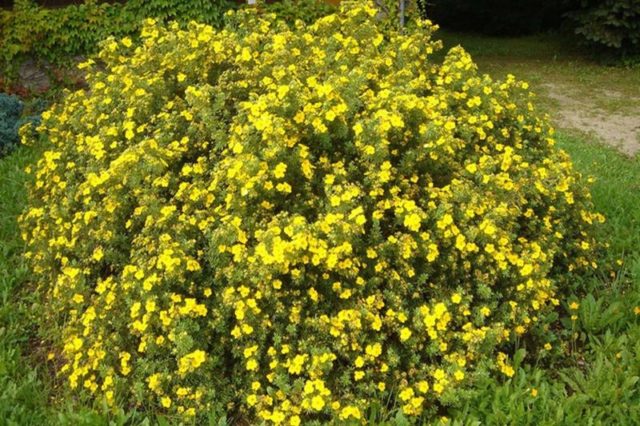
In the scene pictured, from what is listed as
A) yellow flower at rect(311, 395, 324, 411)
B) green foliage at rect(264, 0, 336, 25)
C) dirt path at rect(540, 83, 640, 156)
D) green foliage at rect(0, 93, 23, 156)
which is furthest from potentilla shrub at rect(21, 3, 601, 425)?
green foliage at rect(264, 0, 336, 25)

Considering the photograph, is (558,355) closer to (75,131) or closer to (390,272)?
(390,272)

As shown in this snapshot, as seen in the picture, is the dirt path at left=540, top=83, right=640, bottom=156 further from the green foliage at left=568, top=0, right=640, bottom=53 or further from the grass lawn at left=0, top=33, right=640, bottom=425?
the grass lawn at left=0, top=33, right=640, bottom=425

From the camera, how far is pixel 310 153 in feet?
10.2

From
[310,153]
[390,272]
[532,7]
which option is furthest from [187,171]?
[532,7]

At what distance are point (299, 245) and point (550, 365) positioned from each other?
132 centimetres

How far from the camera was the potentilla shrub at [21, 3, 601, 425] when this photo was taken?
267 centimetres

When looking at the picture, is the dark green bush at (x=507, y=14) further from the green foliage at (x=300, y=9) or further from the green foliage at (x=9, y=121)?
the green foliage at (x=9, y=121)

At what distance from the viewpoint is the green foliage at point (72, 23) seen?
22.3 feet

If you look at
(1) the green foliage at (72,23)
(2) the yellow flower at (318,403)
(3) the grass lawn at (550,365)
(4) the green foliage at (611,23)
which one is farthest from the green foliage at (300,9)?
(2) the yellow flower at (318,403)

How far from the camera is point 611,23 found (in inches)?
391

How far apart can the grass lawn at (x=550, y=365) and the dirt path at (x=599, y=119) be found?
2734 mm

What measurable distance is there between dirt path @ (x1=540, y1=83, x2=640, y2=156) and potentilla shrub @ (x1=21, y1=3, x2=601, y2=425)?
3.75 m

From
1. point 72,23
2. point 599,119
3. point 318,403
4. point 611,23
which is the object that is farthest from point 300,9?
point 318,403

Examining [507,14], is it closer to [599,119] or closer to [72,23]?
[599,119]
